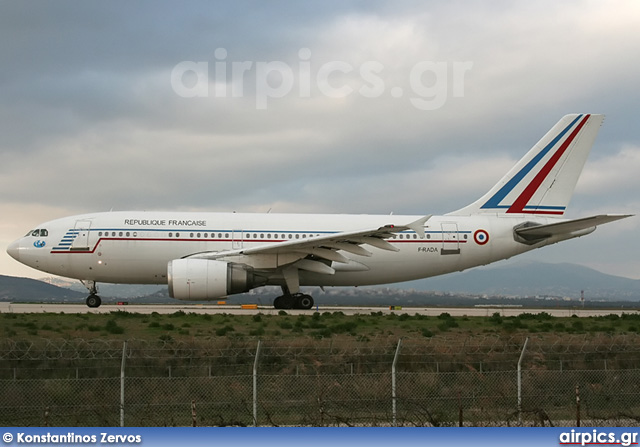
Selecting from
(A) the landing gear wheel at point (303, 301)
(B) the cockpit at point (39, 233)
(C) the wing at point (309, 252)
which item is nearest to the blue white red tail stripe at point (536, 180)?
(C) the wing at point (309, 252)

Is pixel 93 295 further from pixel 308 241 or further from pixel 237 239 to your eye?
pixel 308 241

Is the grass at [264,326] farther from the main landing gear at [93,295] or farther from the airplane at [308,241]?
the main landing gear at [93,295]

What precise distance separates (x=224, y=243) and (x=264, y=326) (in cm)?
987

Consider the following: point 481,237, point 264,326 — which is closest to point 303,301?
point 481,237

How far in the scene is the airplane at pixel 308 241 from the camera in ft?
94.5

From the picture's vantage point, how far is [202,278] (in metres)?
27.7

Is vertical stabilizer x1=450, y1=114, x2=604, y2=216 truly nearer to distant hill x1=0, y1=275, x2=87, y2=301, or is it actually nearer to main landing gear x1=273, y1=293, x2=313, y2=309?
main landing gear x1=273, y1=293, x2=313, y2=309

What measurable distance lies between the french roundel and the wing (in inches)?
153

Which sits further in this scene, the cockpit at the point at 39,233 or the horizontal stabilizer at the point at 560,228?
the cockpit at the point at 39,233

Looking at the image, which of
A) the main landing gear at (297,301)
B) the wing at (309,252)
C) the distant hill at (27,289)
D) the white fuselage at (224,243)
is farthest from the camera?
the distant hill at (27,289)

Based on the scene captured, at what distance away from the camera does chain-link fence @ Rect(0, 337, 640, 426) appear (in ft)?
40.2

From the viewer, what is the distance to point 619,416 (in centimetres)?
1244

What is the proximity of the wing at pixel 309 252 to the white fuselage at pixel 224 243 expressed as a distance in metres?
0.80

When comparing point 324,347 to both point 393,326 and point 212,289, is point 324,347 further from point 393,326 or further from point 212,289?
point 212,289
